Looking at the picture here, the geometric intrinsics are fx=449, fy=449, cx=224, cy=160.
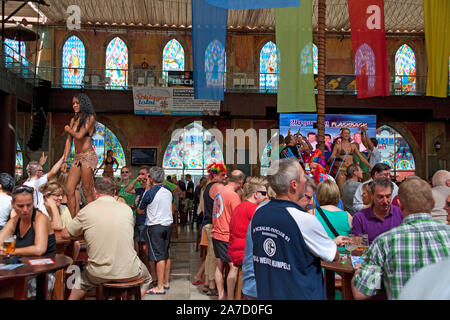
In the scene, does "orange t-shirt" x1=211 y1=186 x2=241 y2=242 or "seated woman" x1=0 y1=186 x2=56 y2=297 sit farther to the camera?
"orange t-shirt" x1=211 y1=186 x2=241 y2=242

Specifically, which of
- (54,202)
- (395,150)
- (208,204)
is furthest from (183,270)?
(395,150)

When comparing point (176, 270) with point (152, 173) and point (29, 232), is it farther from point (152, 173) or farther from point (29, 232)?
point (29, 232)

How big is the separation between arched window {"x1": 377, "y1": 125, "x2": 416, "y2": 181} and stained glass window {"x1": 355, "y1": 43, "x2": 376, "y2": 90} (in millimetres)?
9721

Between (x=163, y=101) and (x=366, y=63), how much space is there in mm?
8277

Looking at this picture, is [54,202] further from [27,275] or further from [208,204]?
[208,204]

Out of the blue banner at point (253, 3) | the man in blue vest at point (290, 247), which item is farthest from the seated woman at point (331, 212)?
the blue banner at point (253, 3)

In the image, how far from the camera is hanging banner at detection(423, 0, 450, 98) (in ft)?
29.2

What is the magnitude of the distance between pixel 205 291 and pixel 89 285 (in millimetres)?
2313

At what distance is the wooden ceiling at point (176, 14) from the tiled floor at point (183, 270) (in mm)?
8659

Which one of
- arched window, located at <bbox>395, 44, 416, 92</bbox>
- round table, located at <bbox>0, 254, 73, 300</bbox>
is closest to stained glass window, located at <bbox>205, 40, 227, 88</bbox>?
round table, located at <bbox>0, 254, 73, 300</bbox>

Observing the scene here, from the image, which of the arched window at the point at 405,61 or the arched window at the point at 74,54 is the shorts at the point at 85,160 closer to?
the arched window at the point at 74,54

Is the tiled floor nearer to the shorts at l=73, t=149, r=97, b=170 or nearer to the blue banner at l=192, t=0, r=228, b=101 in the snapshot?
the shorts at l=73, t=149, r=97, b=170

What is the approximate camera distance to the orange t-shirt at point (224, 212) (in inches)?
211
